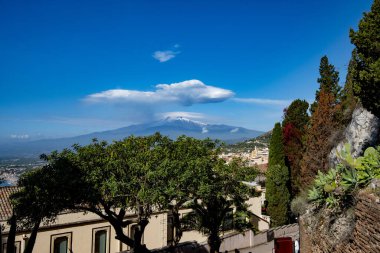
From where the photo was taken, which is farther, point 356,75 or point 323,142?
point 323,142

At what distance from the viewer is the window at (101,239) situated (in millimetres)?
25500

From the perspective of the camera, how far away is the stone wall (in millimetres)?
5855

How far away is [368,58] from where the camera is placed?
1323 centimetres

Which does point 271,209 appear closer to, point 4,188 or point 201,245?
point 201,245

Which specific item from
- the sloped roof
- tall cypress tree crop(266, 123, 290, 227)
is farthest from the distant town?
tall cypress tree crop(266, 123, 290, 227)

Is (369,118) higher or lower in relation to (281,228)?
higher

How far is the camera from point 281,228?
3412 centimetres

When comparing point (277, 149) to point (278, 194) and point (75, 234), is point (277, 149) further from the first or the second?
point (75, 234)

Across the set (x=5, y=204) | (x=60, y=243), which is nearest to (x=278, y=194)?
(x=60, y=243)

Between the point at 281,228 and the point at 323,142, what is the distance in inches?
380

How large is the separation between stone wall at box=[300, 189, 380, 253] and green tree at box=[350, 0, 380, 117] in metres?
6.32

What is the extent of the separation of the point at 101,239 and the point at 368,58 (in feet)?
72.0

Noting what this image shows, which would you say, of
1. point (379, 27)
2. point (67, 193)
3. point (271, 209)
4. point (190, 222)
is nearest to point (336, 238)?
point (379, 27)

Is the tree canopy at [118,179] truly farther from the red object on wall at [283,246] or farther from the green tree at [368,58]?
the red object on wall at [283,246]
